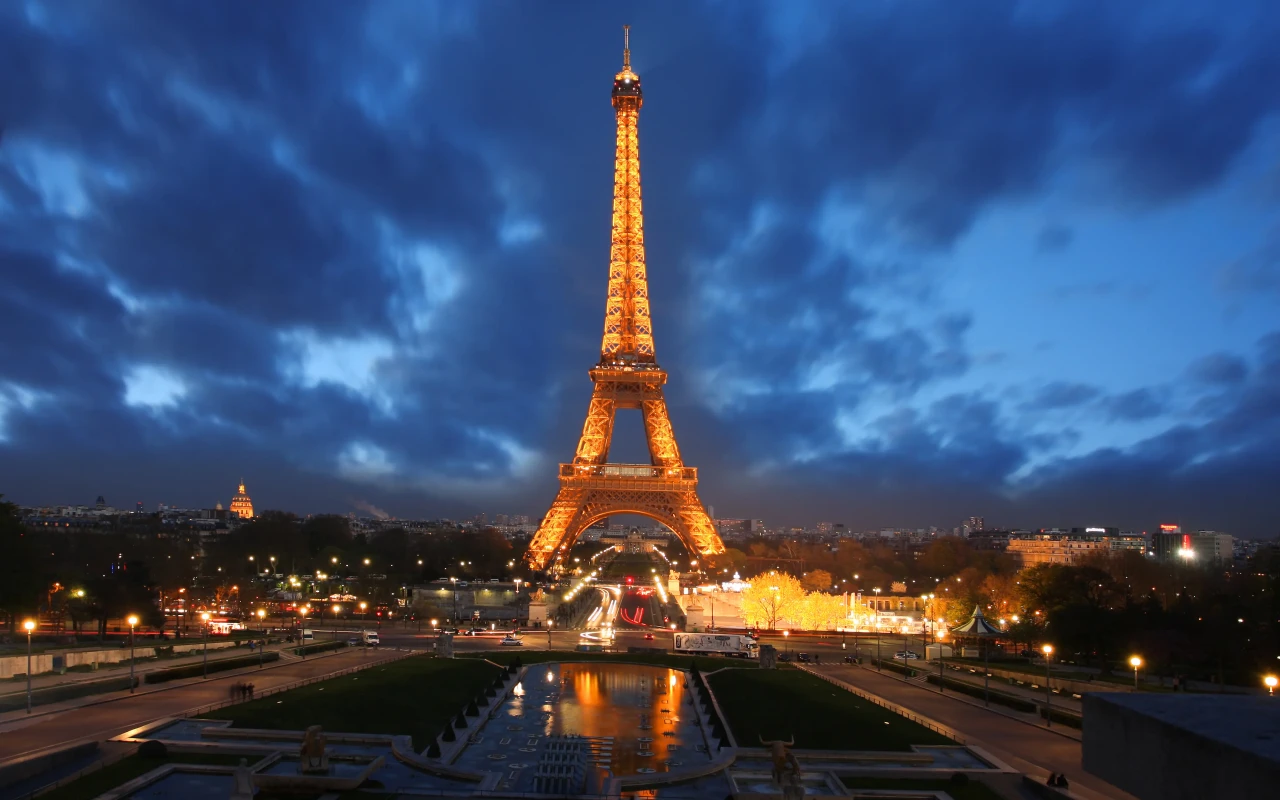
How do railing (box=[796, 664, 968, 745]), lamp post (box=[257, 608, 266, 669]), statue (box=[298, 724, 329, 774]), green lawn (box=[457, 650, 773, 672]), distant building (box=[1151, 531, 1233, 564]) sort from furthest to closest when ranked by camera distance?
1. distant building (box=[1151, 531, 1233, 564])
2. green lawn (box=[457, 650, 773, 672])
3. lamp post (box=[257, 608, 266, 669])
4. railing (box=[796, 664, 968, 745])
5. statue (box=[298, 724, 329, 774])

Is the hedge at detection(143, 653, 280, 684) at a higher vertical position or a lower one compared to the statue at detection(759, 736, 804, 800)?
lower

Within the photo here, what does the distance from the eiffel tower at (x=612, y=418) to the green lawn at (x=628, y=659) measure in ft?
112

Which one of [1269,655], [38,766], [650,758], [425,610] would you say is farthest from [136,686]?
[1269,655]

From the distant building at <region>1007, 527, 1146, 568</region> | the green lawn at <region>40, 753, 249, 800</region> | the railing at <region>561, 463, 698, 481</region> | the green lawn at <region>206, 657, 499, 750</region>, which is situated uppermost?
the railing at <region>561, 463, 698, 481</region>

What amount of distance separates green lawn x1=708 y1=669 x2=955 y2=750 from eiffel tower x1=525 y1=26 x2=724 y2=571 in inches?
1753

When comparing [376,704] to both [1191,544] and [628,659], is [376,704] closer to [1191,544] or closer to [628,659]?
[628,659]

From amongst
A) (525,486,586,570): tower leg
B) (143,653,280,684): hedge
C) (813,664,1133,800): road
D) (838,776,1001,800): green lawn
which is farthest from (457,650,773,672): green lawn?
(525,486,586,570): tower leg

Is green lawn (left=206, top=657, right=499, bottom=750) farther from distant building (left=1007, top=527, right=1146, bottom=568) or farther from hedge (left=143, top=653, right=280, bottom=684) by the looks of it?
distant building (left=1007, top=527, right=1146, bottom=568)

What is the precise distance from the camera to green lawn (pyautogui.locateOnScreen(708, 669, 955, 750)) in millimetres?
29641

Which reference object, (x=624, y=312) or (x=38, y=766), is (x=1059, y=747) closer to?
(x=38, y=766)

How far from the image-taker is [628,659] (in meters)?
51.0

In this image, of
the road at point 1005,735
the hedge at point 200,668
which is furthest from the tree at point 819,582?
the hedge at point 200,668

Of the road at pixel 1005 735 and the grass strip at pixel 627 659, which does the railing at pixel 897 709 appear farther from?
the grass strip at pixel 627 659

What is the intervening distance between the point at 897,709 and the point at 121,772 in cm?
2675
